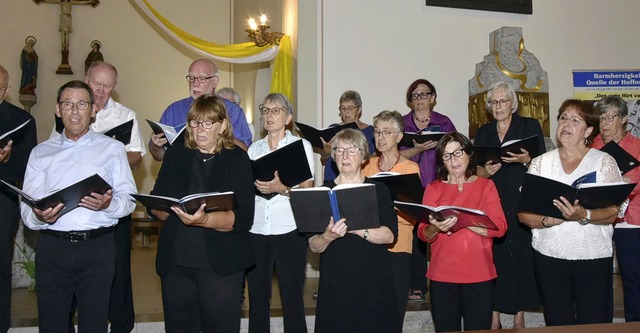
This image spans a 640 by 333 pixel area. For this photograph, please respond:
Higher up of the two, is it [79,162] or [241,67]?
[241,67]

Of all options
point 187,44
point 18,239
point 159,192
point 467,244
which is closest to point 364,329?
point 467,244

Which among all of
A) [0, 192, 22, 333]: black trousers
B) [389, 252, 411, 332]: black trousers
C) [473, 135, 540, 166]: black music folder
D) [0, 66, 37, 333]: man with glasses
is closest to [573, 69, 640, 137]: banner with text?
[473, 135, 540, 166]: black music folder

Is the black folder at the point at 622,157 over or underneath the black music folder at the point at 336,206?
over

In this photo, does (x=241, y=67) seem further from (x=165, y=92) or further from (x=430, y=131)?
(x=430, y=131)

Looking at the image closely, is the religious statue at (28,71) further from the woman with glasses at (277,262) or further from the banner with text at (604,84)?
the banner with text at (604,84)

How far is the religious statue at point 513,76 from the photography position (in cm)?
655

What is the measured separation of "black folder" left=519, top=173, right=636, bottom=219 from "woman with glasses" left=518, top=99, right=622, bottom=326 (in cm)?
12

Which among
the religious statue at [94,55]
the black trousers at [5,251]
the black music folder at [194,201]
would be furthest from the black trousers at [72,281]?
the religious statue at [94,55]

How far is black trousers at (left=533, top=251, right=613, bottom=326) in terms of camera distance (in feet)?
11.7

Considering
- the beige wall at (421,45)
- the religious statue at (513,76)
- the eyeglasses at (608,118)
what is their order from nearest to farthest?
the eyeglasses at (608,118) → the religious statue at (513,76) → the beige wall at (421,45)

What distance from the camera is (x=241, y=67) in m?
11.3

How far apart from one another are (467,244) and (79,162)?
2046 mm

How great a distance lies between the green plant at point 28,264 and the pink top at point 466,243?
3.58 meters

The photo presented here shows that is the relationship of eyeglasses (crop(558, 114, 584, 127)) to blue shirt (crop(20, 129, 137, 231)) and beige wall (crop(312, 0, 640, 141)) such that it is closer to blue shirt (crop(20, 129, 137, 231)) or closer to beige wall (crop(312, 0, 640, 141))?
blue shirt (crop(20, 129, 137, 231))
